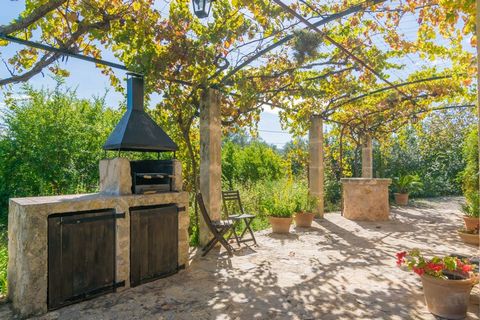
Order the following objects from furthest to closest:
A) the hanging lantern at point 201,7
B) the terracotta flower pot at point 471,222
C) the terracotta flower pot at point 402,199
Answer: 1. the terracotta flower pot at point 402,199
2. the terracotta flower pot at point 471,222
3. the hanging lantern at point 201,7

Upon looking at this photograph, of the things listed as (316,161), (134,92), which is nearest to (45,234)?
(134,92)

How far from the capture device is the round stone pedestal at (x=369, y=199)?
305 inches

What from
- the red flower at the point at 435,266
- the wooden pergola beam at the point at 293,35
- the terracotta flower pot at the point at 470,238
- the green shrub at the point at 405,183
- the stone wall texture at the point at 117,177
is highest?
the wooden pergola beam at the point at 293,35

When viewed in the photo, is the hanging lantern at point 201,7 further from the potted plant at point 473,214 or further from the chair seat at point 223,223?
the potted plant at point 473,214

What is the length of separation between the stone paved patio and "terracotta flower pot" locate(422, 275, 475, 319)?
127mm

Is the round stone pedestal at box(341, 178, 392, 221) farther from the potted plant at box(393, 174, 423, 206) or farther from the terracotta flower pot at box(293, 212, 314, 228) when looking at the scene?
the potted plant at box(393, 174, 423, 206)

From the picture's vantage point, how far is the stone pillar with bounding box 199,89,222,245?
16.9ft

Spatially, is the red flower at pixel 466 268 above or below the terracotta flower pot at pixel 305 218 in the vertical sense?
above

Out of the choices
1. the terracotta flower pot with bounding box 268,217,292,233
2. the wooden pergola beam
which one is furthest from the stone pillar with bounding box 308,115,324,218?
the wooden pergola beam

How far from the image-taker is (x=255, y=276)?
151 inches

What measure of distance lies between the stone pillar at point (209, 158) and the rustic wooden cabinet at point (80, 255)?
1.97 metres

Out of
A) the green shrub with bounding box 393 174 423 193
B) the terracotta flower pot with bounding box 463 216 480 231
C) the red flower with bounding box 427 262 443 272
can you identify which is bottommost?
the terracotta flower pot with bounding box 463 216 480 231

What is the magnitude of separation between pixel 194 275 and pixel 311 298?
5.05 ft

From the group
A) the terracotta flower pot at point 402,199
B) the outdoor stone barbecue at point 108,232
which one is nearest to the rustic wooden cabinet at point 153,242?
the outdoor stone barbecue at point 108,232
